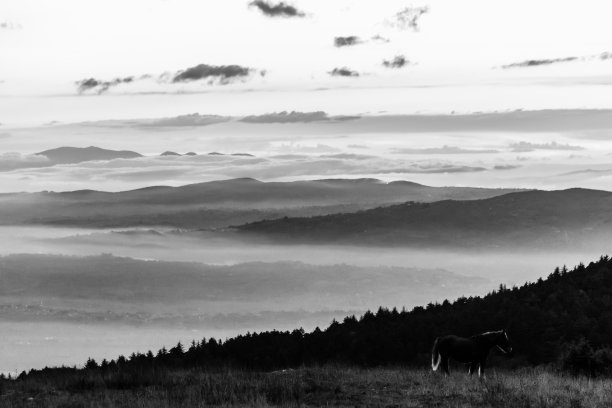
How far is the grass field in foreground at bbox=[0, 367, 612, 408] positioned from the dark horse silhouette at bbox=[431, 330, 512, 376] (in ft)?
3.23

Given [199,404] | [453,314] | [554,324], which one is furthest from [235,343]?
[199,404]

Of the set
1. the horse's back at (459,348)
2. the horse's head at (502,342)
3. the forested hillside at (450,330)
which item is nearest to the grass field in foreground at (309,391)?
the horse's back at (459,348)

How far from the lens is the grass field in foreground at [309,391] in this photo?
26094 mm

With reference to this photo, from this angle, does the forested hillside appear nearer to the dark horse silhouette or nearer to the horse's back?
the dark horse silhouette

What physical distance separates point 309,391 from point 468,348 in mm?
6412

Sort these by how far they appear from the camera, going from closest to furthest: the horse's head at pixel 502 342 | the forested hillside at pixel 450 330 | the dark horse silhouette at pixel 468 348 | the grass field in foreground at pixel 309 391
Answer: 1. the grass field in foreground at pixel 309 391
2. the dark horse silhouette at pixel 468 348
3. the horse's head at pixel 502 342
4. the forested hillside at pixel 450 330

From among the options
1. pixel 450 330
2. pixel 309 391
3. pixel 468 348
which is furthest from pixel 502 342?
pixel 450 330

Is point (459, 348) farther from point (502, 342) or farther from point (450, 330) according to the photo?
point (450, 330)

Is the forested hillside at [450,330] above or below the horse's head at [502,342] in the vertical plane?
below

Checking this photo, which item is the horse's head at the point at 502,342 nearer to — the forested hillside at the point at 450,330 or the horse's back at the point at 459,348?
the horse's back at the point at 459,348

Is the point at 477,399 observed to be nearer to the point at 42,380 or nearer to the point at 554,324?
the point at 42,380

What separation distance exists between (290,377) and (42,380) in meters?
7.07

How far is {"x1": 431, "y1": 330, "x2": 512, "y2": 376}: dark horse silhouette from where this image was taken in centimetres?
3234

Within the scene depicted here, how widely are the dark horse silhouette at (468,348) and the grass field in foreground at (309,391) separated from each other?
99 centimetres
